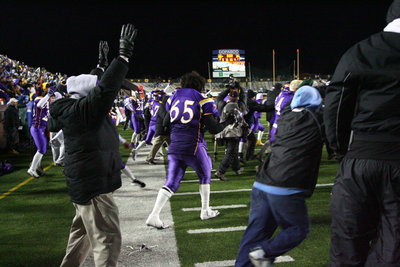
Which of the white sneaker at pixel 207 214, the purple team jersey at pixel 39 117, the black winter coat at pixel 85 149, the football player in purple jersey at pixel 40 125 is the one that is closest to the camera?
the black winter coat at pixel 85 149

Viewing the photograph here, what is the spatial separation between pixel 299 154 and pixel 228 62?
154 feet

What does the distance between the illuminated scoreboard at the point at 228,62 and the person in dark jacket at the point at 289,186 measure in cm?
4620

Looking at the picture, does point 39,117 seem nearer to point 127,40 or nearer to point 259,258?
point 127,40

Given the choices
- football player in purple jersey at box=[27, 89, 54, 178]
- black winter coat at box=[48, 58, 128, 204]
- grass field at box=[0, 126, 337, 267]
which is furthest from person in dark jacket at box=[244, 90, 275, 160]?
black winter coat at box=[48, 58, 128, 204]

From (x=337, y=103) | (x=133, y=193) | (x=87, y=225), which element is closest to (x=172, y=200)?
(x=133, y=193)

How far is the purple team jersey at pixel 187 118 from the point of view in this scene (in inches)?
213

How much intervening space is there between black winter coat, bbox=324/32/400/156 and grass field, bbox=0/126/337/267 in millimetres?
2107

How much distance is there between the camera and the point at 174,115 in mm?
5484

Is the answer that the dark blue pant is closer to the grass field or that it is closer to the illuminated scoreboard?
the grass field

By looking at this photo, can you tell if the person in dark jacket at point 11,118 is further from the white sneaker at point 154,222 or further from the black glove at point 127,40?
the black glove at point 127,40

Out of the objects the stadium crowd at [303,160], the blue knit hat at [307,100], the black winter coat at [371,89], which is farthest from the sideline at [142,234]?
the black winter coat at [371,89]

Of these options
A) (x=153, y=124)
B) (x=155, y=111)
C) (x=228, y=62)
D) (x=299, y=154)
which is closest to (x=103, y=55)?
(x=299, y=154)

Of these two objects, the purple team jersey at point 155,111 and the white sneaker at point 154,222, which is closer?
the white sneaker at point 154,222

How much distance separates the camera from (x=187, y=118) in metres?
5.43
